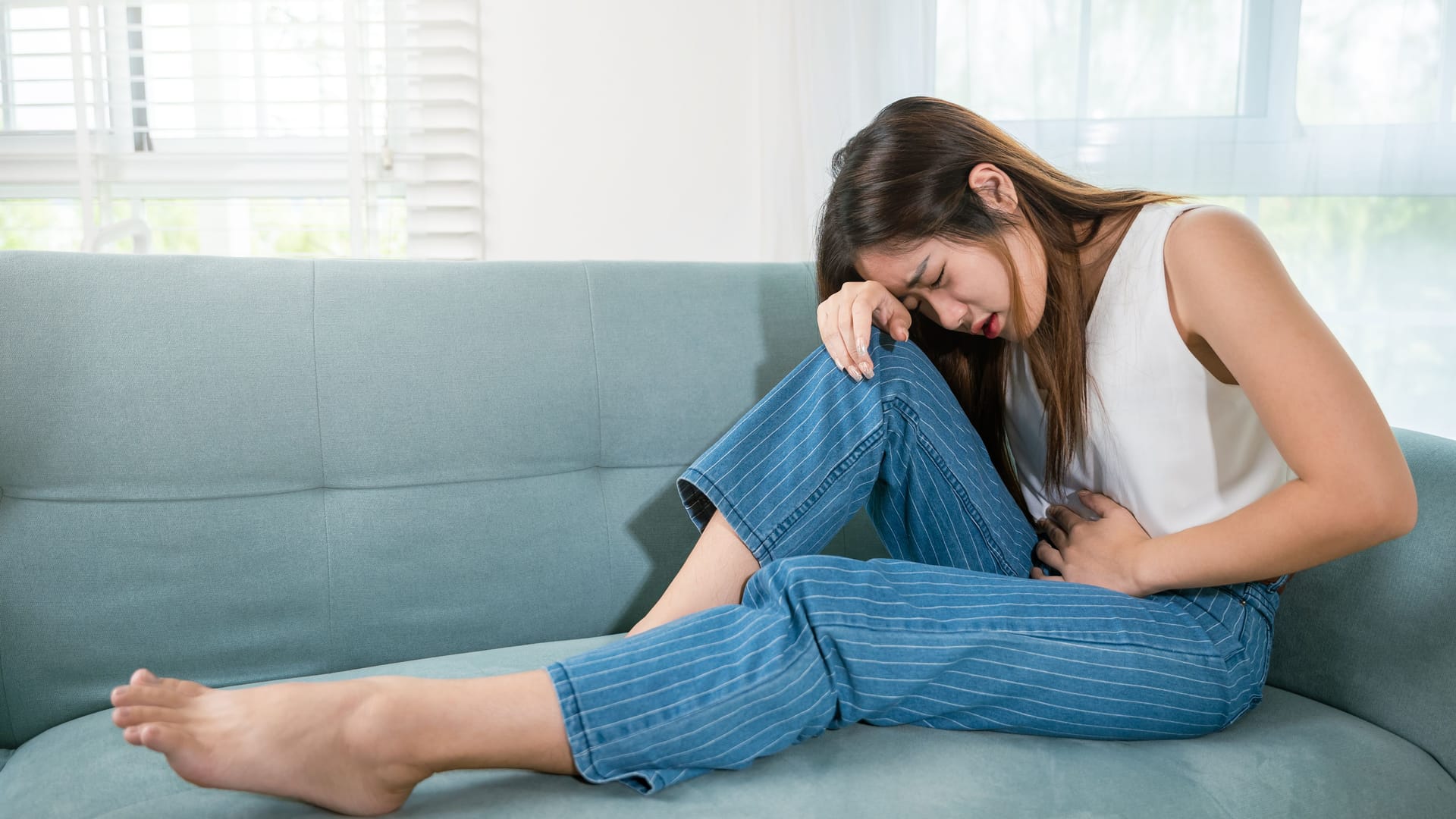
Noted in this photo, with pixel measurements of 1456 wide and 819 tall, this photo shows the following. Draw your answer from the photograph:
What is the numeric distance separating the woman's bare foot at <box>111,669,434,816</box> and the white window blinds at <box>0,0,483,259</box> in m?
1.23

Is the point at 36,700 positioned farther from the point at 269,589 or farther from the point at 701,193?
the point at 701,193

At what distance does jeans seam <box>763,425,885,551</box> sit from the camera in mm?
1043

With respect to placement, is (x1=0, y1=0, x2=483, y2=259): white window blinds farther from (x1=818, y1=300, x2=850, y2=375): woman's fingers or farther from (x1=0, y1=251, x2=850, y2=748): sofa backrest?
(x1=818, y1=300, x2=850, y2=375): woman's fingers

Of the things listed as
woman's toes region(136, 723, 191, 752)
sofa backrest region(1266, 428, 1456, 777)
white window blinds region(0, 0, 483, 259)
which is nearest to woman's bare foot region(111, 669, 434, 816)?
woman's toes region(136, 723, 191, 752)

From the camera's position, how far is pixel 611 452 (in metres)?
1.34

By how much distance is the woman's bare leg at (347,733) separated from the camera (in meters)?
0.76

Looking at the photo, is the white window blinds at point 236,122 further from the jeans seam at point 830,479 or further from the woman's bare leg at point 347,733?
the woman's bare leg at point 347,733

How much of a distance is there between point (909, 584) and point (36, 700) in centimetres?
94

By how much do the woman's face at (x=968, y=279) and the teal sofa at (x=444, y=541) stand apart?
0.33 meters

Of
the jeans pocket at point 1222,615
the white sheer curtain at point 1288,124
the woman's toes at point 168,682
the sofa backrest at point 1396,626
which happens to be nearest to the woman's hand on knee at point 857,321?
the jeans pocket at point 1222,615

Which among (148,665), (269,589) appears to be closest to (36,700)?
(148,665)

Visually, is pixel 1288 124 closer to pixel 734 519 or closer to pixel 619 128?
pixel 619 128

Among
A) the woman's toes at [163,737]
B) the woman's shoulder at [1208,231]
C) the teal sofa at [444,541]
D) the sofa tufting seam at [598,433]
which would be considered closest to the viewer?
the woman's toes at [163,737]

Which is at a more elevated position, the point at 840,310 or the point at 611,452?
the point at 840,310
